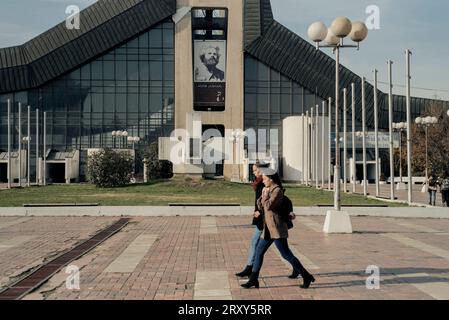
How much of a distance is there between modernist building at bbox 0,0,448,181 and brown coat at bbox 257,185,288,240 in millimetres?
69762

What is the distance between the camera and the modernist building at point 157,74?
8006 cm

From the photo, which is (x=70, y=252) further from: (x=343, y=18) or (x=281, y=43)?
(x=281, y=43)

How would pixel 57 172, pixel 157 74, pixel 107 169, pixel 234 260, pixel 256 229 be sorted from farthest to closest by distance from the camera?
pixel 157 74
pixel 57 172
pixel 107 169
pixel 234 260
pixel 256 229

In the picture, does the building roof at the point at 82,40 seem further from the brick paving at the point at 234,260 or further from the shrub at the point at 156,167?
the brick paving at the point at 234,260

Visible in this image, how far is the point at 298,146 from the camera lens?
7725cm

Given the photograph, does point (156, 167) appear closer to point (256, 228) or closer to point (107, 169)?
point (107, 169)

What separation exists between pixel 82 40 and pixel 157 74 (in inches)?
383

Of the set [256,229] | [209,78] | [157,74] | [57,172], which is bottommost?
[57,172]

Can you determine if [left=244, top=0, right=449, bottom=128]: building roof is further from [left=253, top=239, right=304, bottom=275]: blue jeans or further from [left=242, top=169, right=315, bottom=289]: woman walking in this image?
[left=253, top=239, right=304, bottom=275]: blue jeans

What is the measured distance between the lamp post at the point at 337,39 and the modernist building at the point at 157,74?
198 ft

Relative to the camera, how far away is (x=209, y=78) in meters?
80.1

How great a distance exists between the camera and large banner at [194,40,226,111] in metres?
79.8

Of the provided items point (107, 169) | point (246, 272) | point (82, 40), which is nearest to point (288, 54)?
point (82, 40)
